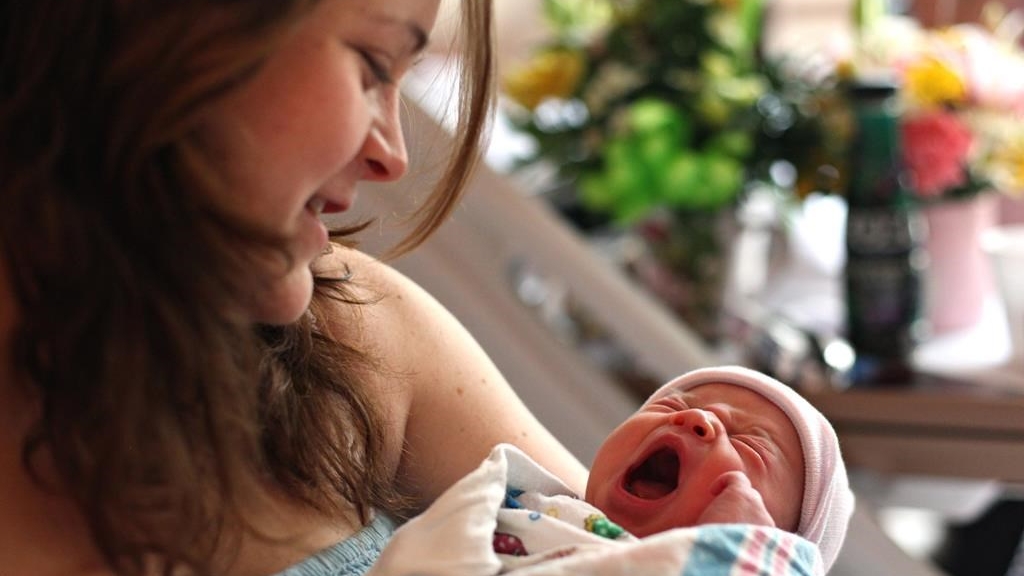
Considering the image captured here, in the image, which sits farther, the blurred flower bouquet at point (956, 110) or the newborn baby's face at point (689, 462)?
the blurred flower bouquet at point (956, 110)

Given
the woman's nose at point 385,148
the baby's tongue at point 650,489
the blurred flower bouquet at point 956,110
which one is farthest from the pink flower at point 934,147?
the woman's nose at point 385,148

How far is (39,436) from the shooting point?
928mm

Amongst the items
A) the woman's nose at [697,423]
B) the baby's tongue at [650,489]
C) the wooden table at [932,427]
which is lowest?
the wooden table at [932,427]

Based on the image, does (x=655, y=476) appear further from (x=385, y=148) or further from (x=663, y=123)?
(x=663, y=123)

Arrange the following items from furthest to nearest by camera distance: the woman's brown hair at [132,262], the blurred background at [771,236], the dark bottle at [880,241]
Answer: the dark bottle at [880,241] → the blurred background at [771,236] → the woman's brown hair at [132,262]

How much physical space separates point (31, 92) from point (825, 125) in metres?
1.60

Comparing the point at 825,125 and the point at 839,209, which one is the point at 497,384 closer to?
the point at 825,125

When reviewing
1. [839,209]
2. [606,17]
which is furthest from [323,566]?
[839,209]

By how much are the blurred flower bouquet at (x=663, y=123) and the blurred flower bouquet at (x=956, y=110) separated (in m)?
0.20

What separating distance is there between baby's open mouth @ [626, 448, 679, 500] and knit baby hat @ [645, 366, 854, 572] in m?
0.07

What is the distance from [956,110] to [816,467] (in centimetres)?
134

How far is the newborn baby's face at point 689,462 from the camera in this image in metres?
1.03

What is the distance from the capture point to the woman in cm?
82

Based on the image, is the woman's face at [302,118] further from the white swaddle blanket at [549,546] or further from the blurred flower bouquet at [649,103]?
the blurred flower bouquet at [649,103]
